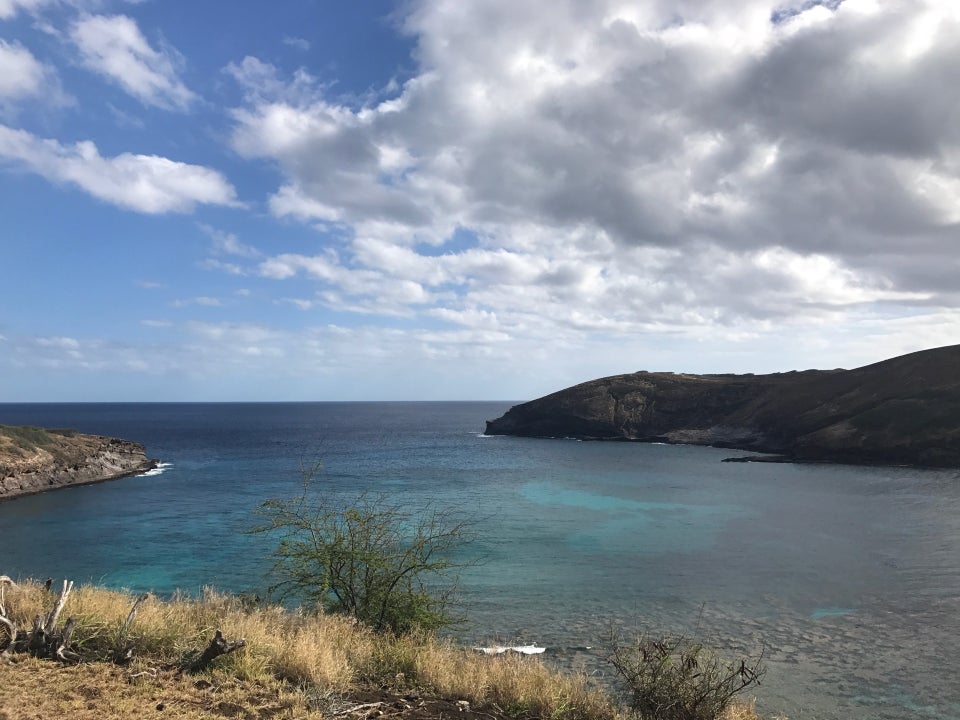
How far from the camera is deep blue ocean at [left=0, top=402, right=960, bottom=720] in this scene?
19500 mm

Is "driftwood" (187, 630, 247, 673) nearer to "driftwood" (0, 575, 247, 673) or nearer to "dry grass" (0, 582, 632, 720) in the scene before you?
"driftwood" (0, 575, 247, 673)

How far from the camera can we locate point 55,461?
61125 millimetres

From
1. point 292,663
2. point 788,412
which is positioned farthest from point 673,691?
point 788,412

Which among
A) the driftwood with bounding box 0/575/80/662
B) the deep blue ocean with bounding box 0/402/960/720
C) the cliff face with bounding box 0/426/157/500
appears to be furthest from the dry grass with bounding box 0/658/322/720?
the cliff face with bounding box 0/426/157/500

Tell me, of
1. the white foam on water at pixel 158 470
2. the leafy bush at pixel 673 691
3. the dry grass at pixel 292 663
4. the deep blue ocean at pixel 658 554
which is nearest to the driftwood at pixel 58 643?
the dry grass at pixel 292 663

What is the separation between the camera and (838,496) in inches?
2173

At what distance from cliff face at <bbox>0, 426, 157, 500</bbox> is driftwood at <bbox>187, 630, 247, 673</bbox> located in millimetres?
57387

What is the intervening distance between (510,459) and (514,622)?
220 ft

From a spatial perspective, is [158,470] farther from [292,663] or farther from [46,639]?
[292,663]

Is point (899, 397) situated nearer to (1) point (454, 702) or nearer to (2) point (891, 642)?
(2) point (891, 642)

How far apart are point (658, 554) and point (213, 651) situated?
2910cm

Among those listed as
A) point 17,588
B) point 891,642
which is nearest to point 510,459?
point 891,642

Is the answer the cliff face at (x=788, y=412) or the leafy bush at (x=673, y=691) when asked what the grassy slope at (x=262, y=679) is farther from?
the cliff face at (x=788, y=412)

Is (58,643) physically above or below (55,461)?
above
